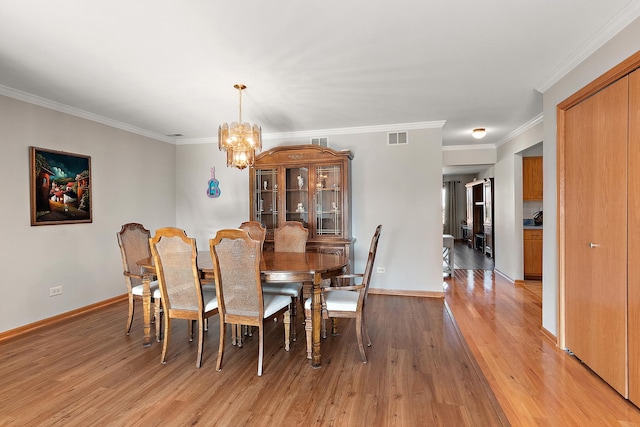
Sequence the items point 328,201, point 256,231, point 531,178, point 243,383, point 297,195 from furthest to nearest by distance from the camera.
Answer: point 531,178
point 297,195
point 328,201
point 256,231
point 243,383

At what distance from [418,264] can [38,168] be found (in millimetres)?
4699

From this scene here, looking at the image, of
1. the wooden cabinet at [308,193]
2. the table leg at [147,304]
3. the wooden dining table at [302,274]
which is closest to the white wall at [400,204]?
the wooden cabinet at [308,193]

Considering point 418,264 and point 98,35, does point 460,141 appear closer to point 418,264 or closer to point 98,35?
point 418,264

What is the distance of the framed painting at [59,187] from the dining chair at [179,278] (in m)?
1.97

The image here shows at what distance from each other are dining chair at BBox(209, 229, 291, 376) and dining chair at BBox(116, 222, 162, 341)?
2.71ft

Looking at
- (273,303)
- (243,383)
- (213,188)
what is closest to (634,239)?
(273,303)

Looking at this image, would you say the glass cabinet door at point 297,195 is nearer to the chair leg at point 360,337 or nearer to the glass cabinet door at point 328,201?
the glass cabinet door at point 328,201

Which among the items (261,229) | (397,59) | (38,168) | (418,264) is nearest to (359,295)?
(261,229)

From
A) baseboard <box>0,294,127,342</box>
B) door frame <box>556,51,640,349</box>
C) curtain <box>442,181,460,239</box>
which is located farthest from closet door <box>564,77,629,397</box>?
curtain <box>442,181,460,239</box>

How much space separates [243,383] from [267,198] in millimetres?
2911

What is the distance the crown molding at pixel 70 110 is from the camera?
320cm

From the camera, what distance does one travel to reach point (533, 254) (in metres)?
5.32

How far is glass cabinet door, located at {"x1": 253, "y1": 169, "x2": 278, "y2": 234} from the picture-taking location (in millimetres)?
4762

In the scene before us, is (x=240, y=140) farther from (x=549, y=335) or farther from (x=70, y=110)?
(x=549, y=335)
